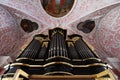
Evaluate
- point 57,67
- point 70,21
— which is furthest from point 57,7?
point 57,67

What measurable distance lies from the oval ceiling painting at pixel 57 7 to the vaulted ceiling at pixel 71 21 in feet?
0.71

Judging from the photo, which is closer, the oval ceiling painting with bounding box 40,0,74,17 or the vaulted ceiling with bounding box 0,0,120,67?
the vaulted ceiling with bounding box 0,0,120,67

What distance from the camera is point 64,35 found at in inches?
280

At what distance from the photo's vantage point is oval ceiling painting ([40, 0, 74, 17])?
9.61m

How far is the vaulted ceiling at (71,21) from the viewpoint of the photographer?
8961 mm

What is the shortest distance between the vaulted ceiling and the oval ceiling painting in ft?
0.71

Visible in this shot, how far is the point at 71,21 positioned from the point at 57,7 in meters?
1.01

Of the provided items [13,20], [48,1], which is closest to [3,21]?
[13,20]

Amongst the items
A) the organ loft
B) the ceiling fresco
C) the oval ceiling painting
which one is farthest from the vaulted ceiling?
the organ loft

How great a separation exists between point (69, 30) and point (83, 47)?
156 inches

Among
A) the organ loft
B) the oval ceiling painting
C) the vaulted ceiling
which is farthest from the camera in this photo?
the oval ceiling painting

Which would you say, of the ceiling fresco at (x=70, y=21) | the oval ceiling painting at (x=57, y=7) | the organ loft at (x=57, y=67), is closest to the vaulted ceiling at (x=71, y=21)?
the ceiling fresco at (x=70, y=21)

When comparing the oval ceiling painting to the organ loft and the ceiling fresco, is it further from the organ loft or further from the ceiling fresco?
the organ loft

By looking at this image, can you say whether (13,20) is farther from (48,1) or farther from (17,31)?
(48,1)
